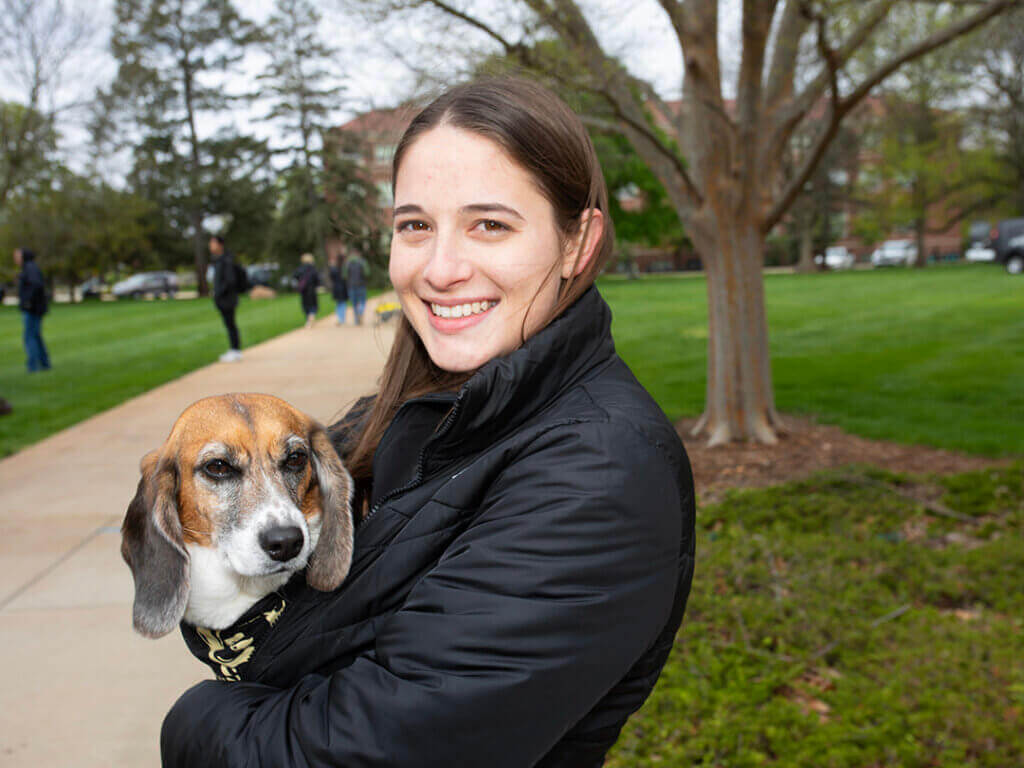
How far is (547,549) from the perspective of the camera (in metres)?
1.41

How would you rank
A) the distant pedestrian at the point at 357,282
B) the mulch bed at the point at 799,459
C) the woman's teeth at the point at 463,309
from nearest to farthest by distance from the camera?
1. the woman's teeth at the point at 463,309
2. the mulch bed at the point at 799,459
3. the distant pedestrian at the point at 357,282

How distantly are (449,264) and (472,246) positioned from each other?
0.06 meters

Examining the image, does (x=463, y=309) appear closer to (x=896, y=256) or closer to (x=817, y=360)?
(x=817, y=360)

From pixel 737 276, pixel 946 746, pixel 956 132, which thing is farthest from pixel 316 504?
pixel 956 132

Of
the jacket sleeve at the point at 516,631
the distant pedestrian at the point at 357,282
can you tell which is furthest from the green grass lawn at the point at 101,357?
the jacket sleeve at the point at 516,631

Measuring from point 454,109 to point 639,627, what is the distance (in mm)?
1116

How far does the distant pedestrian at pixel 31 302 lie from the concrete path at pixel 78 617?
22.1 feet

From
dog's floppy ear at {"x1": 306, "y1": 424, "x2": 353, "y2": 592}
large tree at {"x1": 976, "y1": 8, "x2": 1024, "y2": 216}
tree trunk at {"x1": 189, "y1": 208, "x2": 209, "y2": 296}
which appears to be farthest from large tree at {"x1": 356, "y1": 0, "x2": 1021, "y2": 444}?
tree trunk at {"x1": 189, "y1": 208, "x2": 209, "y2": 296}

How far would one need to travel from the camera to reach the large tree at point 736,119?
7609 mm

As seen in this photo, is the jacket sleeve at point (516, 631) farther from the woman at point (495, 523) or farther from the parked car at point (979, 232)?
the parked car at point (979, 232)

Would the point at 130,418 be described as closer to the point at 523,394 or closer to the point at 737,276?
the point at 737,276

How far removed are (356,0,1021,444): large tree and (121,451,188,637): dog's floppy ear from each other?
245 inches

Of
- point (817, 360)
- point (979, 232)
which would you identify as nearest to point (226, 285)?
point (817, 360)

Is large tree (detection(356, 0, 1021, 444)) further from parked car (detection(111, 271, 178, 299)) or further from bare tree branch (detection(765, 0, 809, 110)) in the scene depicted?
parked car (detection(111, 271, 178, 299))
